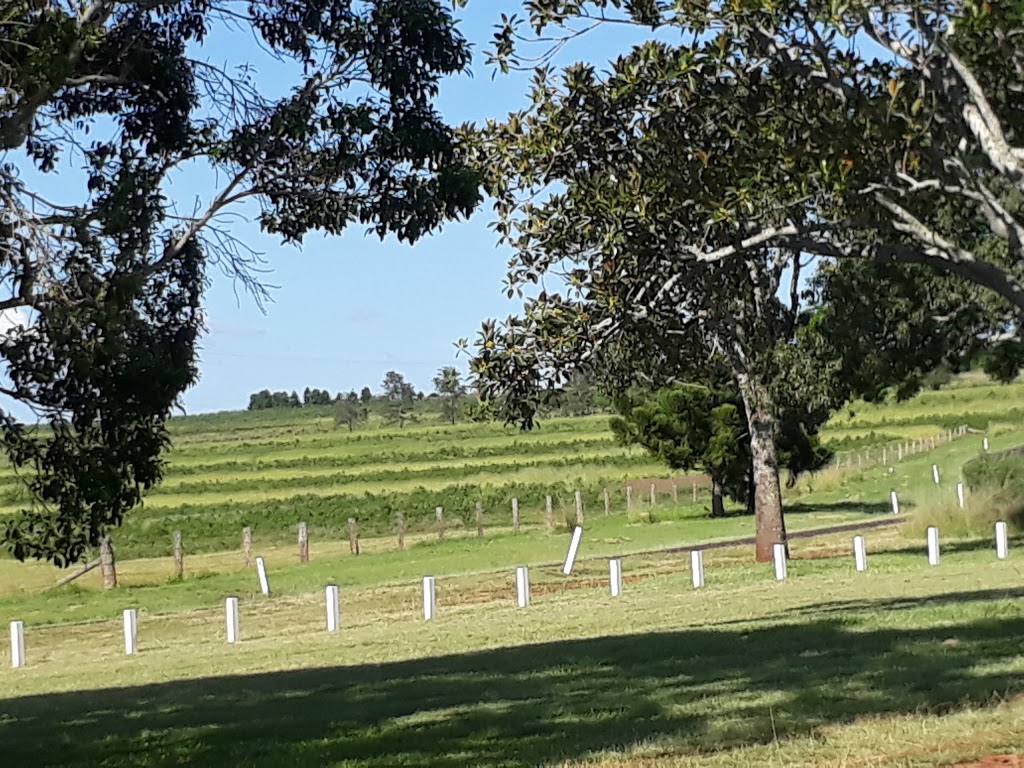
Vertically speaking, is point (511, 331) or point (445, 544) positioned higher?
point (511, 331)

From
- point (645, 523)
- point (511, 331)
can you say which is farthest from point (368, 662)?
point (645, 523)

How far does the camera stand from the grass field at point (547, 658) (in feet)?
33.7

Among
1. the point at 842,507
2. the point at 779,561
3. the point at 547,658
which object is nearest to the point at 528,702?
the point at 547,658

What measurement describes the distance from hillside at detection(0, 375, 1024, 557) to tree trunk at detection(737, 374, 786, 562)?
8865 millimetres

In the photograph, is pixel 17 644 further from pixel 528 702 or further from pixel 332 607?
pixel 528 702

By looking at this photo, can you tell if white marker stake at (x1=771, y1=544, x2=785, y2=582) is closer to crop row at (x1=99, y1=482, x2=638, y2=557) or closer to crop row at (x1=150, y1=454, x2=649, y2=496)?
crop row at (x1=99, y1=482, x2=638, y2=557)

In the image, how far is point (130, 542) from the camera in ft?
211

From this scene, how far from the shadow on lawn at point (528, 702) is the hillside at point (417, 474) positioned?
2386 centimetres

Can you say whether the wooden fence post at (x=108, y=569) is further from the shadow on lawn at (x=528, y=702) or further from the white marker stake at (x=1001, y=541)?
the shadow on lawn at (x=528, y=702)

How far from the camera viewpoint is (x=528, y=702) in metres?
12.6

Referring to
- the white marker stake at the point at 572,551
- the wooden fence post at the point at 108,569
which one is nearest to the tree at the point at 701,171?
the white marker stake at the point at 572,551

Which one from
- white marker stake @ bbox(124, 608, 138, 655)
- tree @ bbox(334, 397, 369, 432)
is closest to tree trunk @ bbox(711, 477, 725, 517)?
white marker stake @ bbox(124, 608, 138, 655)

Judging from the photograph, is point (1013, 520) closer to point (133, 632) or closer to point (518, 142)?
point (133, 632)

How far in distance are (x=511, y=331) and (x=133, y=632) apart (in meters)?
12.8
